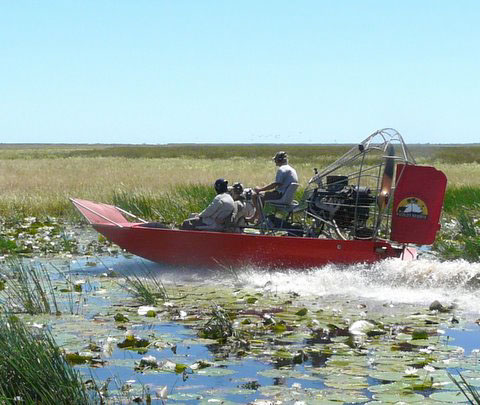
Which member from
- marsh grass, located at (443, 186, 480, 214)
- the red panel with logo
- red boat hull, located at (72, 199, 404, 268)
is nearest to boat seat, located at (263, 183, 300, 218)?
red boat hull, located at (72, 199, 404, 268)

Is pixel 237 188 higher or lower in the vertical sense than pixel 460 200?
higher

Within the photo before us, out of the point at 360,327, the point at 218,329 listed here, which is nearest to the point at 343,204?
the point at 360,327

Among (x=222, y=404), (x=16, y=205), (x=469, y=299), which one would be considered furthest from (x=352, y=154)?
(x=16, y=205)

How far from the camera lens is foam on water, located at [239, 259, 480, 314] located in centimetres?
1109

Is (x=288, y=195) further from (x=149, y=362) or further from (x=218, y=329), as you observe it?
(x=149, y=362)

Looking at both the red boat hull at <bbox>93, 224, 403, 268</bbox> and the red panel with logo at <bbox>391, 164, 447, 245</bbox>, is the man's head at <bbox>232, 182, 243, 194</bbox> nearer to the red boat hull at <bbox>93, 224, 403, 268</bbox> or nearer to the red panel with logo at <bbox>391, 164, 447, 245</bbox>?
the red boat hull at <bbox>93, 224, 403, 268</bbox>

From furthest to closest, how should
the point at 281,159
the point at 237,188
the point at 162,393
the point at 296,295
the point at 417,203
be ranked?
the point at 281,159
the point at 237,188
the point at 417,203
the point at 296,295
the point at 162,393

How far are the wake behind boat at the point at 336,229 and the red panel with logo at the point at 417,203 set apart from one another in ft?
0.04

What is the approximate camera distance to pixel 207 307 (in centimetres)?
1037

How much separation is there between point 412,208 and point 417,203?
9 centimetres

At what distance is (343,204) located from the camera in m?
12.4

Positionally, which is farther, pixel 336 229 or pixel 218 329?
pixel 336 229

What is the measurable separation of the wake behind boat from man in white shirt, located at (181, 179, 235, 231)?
0.26 metres

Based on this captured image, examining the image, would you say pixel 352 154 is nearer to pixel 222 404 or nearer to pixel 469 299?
pixel 469 299
